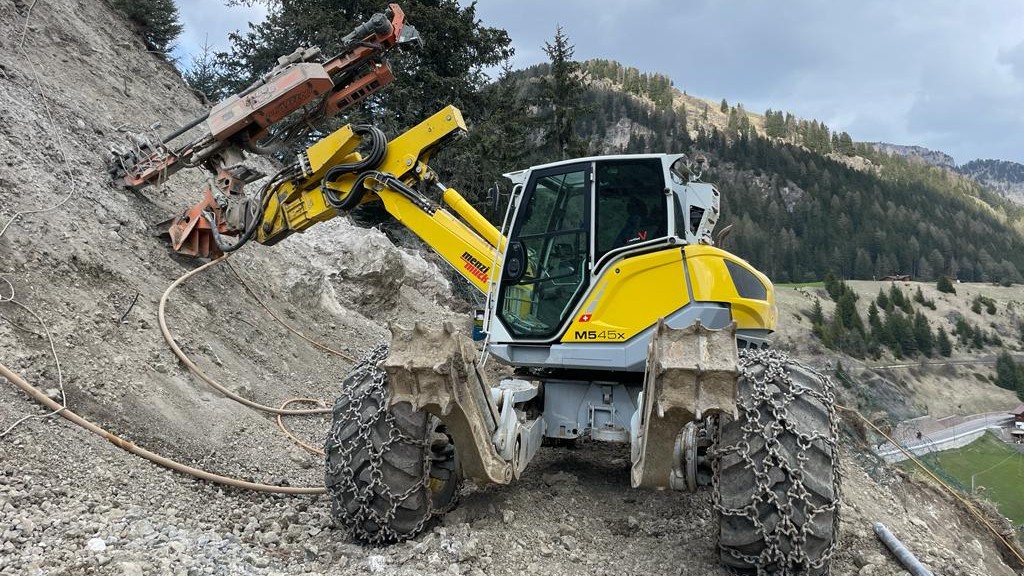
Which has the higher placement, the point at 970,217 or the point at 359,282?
the point at 970,217

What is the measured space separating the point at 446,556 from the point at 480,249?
2977mm

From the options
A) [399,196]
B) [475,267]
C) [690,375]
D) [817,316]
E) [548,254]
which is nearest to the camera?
[690,375]

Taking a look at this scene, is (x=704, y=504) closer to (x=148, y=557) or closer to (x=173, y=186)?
(x=148, y=557)

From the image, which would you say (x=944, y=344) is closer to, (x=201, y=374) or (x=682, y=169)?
(x=682, y=169)

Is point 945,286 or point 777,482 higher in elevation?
point 945,286

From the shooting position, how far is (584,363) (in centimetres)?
466

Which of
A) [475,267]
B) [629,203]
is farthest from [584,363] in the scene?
[475,267]

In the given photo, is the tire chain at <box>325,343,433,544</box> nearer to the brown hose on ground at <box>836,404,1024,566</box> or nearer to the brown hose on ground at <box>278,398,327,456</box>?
the brown hose on ground at <box>278,398,327,456</box>

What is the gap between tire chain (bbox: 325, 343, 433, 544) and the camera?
3.84m

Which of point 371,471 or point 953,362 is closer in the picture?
point 371,471

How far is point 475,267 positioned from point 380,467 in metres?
2.51

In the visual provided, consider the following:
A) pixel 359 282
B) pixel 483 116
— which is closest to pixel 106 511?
pixel 359 282

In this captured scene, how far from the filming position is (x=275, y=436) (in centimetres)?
623

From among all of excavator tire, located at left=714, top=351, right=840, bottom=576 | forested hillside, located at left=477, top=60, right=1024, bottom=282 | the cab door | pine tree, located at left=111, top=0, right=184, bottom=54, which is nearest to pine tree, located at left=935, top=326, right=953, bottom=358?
forested hillside, located at left=477, top=60, right=1024, bottom=282
